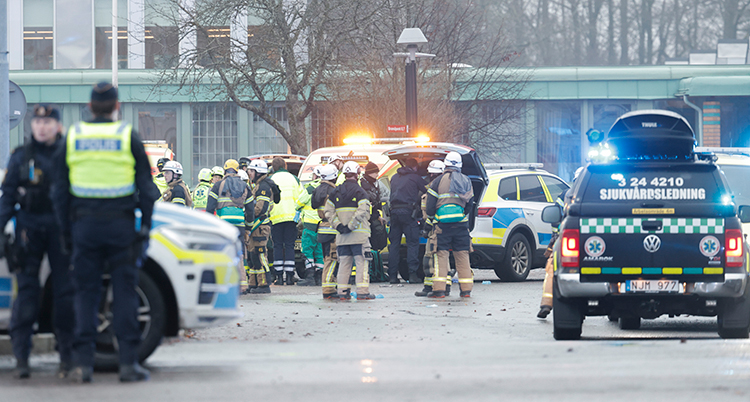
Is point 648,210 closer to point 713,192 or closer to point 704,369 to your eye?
point 713,192

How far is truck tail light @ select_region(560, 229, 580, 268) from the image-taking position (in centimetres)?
922

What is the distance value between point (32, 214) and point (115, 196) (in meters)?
0.74

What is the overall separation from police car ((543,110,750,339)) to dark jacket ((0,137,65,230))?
443cm

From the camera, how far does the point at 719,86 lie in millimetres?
30016

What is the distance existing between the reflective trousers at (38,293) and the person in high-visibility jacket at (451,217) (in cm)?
759

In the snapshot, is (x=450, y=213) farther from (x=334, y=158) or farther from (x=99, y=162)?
(x=99, y=162)

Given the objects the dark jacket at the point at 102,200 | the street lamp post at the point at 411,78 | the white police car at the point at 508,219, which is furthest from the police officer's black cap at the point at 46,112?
the street lamp post at the point at 411,78

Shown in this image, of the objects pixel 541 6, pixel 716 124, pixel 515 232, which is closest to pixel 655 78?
pixel 716 124

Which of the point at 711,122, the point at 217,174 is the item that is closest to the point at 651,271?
the point at 217,174

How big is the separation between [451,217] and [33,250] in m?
7.75

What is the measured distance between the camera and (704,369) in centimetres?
726

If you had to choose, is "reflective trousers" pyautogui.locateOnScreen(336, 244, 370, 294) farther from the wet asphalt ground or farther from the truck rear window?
Result: the truck rear window

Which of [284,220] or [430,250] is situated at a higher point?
[284,220]

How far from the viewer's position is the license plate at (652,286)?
361 inches
